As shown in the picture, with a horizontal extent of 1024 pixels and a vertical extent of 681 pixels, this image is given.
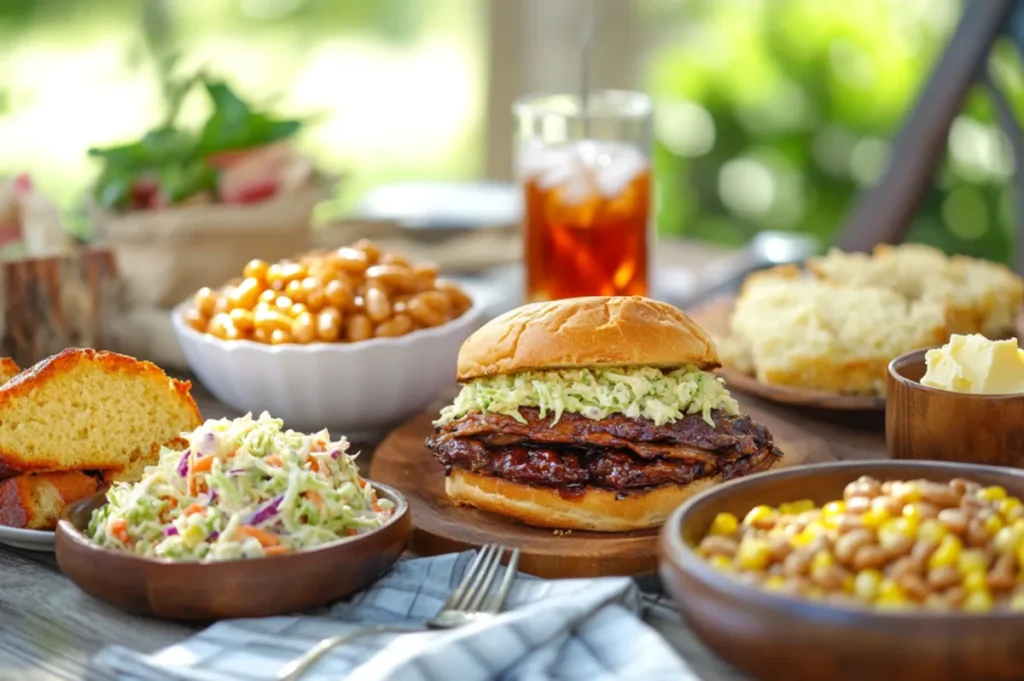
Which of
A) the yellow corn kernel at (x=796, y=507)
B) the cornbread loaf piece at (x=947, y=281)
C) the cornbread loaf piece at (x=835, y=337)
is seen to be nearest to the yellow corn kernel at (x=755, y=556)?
the yellow corn kernel at (x=796, y=507)

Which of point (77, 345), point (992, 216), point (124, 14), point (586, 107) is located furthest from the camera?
point (124, 14)

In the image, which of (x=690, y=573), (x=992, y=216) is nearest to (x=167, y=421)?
(x=690, y=573)

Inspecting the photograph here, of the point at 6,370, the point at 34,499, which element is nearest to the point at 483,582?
the point at 34,499

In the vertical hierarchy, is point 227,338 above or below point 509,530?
above

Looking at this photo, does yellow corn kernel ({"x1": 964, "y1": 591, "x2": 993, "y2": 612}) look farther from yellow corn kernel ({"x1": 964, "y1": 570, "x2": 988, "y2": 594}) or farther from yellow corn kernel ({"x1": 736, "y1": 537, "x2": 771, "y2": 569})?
yellow corn kernel ({"x1": 736, "y1": 537, "x2": 771, "y2": 569})

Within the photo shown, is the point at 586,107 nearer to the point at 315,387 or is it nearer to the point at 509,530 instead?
the point at 315,387

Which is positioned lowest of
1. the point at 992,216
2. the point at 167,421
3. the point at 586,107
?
the point at 992,216
